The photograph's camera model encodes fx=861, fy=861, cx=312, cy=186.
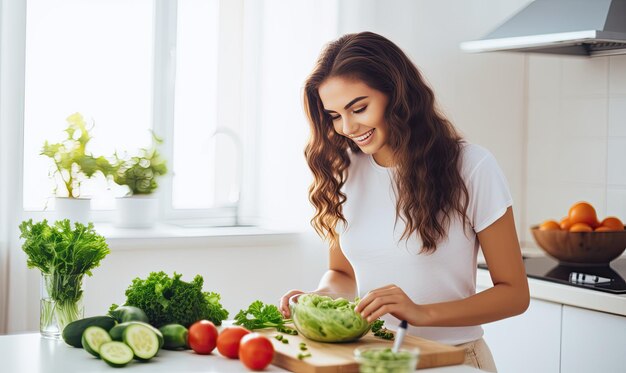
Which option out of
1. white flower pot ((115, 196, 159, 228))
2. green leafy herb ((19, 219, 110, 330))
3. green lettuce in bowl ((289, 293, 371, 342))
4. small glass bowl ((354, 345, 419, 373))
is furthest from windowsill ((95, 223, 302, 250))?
small glass bowl ((354, 345, 419, 373))

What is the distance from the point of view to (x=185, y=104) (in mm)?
3502

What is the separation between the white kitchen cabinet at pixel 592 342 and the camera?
2635mm

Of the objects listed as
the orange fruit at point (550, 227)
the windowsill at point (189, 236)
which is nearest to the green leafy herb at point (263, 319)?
the windowsill at point (189, 236)

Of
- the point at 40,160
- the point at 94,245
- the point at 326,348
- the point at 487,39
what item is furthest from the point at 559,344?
the point at 40,160

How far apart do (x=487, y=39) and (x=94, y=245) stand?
1827 millimetres

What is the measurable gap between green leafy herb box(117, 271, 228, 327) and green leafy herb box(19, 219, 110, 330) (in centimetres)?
11

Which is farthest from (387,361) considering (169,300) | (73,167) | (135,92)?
(135,92)

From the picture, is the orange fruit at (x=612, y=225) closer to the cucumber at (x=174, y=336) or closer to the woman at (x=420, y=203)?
the woman at (x=420, y=203)

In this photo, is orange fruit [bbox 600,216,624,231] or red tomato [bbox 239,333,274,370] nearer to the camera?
red tomato [bbox 239,333,274,370]

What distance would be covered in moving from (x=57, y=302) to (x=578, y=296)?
1.62 m

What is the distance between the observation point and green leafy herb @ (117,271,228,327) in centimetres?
192

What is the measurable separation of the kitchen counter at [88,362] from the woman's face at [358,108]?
64 centimetres

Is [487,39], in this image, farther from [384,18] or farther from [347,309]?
[347,309]

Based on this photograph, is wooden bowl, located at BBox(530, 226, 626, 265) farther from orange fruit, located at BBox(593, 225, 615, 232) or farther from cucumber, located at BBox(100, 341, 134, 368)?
cucumber, located at BBox(100, 341, 134, 368)
